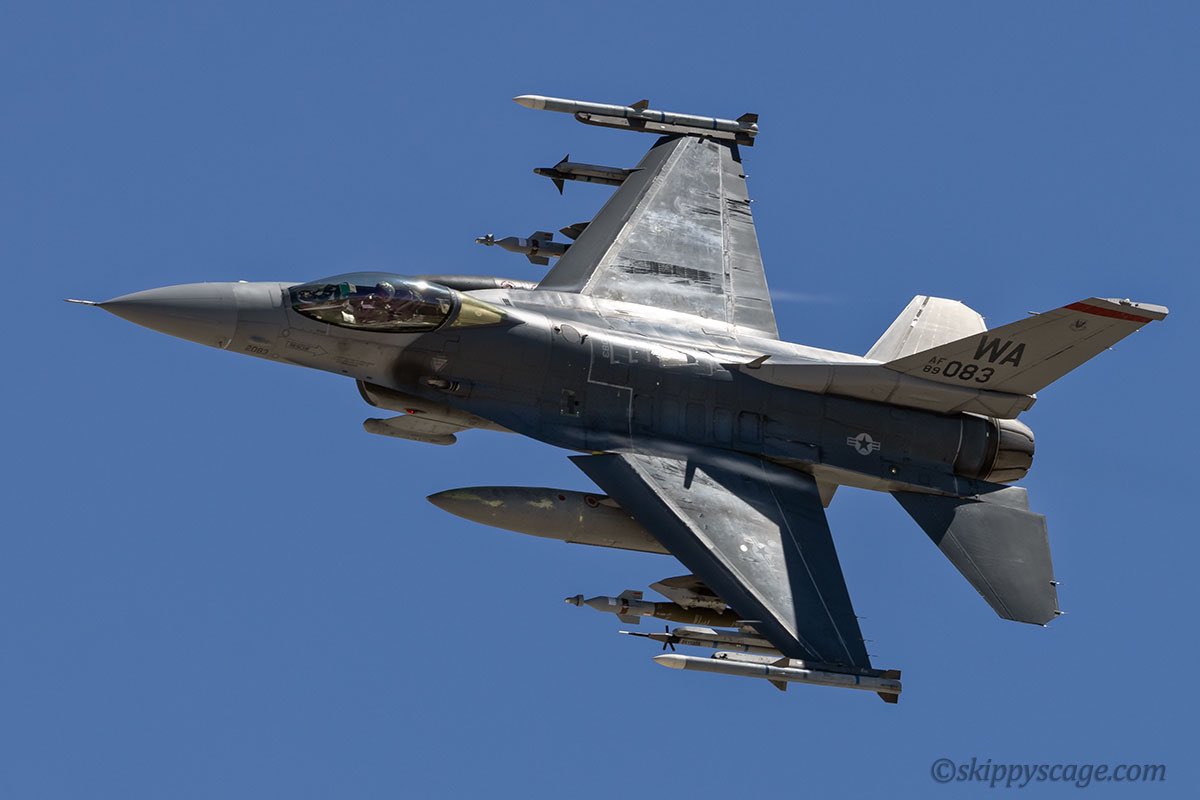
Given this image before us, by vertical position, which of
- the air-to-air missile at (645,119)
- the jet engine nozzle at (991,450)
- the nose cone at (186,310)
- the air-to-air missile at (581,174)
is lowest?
the jet engine nozzle at (991,450)

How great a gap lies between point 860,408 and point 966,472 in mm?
1893

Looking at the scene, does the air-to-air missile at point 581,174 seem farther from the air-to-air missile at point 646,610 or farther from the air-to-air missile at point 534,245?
the air-to-air missile at point 646,610

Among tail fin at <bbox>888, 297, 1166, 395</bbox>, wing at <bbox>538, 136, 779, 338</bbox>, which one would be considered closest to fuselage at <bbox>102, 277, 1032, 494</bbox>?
tail fin at <bbox>888, 297, 1166, 395</bbox>

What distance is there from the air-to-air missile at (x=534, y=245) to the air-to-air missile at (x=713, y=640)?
873cm

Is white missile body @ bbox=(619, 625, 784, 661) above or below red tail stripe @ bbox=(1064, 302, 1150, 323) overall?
below

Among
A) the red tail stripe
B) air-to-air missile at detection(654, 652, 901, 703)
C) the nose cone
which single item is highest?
the red tail stripe

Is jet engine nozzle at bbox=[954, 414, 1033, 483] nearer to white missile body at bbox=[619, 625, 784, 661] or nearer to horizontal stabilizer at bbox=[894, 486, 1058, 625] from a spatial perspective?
horizontal stabilizer at bbox=[894, 486, 1058, 625]

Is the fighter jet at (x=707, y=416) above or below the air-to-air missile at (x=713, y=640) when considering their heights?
above

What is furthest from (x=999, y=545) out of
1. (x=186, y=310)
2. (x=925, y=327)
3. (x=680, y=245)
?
(x=186, y=310)

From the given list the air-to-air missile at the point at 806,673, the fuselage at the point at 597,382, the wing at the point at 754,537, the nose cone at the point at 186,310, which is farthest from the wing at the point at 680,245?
the air-to-air missile at the point at 806,673

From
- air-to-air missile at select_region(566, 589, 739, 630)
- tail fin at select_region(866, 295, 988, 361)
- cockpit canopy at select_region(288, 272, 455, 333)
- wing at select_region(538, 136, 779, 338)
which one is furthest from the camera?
wing at select_region(538, 136, 779, 338)

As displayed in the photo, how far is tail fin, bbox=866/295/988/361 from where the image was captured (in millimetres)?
34062

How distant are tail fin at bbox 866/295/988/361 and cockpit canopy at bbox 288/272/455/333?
24.4 ft

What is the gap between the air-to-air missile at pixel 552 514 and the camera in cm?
3059
